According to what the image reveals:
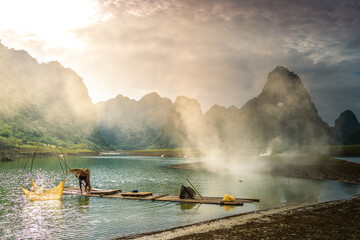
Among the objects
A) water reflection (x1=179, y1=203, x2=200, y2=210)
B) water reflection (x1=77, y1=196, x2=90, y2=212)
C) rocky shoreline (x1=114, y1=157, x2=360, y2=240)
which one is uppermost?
rocky shoreline (x1=114, y1=157, x2=360, y2=240)

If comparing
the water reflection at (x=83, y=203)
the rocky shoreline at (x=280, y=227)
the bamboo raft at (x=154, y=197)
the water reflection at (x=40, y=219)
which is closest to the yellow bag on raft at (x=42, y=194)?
the water reflection at (x=40, y=219)

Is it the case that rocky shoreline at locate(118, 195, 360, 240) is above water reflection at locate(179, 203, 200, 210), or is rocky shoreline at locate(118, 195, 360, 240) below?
above

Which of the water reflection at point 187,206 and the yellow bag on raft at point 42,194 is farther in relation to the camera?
the yellow bag on raft at point 42,194

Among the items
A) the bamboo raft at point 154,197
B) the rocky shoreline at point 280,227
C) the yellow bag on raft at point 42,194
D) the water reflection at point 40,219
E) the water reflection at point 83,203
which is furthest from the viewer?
the yellow bag on raft at point 42,194

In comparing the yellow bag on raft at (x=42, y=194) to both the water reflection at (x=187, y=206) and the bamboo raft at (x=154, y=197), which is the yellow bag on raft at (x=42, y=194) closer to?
the bamboo raft at (x=154, y=197)

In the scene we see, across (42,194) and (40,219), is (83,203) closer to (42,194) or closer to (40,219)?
(42,194)

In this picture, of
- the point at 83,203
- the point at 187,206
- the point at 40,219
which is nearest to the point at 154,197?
the point at 187,206

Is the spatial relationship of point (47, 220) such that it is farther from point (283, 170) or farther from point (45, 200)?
point (283, 170)

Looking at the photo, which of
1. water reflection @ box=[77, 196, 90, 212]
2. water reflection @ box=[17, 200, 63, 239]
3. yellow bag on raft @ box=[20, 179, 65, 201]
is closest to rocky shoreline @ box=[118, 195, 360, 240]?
water reflection @ box=[17, 200, 63, 239]

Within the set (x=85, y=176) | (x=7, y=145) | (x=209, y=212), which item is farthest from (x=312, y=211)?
(x=7, y=145)

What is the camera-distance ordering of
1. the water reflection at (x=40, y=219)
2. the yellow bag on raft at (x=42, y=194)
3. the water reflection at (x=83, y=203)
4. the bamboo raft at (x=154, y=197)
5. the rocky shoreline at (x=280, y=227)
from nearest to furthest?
1. the rocky shoreline at (x=280, y=227)
2. the water reflection at (x=40, y=219)
3. the water reflection at (x=83, y=203)
4. the bamboo raft at (x=154, y=197)
5. the yellow bag on raft at (x=42, y=194)

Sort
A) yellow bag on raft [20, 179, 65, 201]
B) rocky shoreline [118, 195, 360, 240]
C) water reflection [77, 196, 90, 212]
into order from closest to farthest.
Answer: rocky shoreline [118, 195, 360, 240]
water reflection [77, 196, 90, 212]
yellow bag on raft [20, 179, 65, 201]

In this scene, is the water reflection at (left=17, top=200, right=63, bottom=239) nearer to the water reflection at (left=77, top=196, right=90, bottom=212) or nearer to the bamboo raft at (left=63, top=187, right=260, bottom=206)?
the water reflection at (left=77, top=196, right=90, bottom=212)

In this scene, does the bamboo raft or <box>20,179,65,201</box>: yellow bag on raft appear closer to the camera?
the bamboo raft
